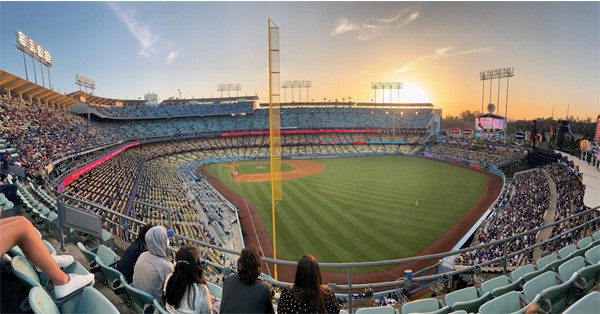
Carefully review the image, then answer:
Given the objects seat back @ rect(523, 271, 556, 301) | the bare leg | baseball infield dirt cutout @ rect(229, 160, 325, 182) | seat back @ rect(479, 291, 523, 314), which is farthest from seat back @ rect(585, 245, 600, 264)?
baseball infield dirt cutout @ rect(229, 160, 325, 182)

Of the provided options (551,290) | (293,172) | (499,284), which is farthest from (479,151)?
(551,290)

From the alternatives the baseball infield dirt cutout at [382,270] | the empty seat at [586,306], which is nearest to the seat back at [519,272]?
the empty seat at [586,306]

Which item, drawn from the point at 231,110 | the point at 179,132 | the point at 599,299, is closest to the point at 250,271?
the point at 599,299

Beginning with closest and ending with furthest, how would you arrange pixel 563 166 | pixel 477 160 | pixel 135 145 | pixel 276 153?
pixel 276 153 < pixel 563 166 < pixel 477 160 < pixel 135 145

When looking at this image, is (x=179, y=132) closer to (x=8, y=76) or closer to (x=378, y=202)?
(x=8, y=76)

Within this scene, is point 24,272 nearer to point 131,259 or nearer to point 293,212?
point 131,259
